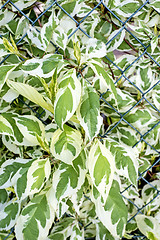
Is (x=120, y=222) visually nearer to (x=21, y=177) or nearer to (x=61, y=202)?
(x=61, y=202)

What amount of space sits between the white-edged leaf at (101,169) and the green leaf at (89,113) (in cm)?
10

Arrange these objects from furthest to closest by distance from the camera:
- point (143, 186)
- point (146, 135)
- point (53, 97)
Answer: point (143, 186) < point (146, 135) < point (53, 97)

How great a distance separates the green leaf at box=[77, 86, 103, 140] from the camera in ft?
2.45

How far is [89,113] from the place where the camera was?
0.76 metres

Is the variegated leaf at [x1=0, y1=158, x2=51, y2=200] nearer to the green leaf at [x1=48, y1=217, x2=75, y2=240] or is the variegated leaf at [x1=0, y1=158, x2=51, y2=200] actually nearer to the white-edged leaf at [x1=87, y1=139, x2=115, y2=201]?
the white-edged leaf at [x1=87, y1=139, x2=115, y2=201]

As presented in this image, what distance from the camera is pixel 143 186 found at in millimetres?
1280

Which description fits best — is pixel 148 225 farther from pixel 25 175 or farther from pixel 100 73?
pixel 100 73

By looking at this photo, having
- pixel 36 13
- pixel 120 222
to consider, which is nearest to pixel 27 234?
pixel 120 222

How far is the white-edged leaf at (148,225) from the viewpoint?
3.68 feet

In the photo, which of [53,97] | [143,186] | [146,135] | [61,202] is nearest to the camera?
[53,97]

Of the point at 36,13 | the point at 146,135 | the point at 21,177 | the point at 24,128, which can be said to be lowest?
the point at 146,135

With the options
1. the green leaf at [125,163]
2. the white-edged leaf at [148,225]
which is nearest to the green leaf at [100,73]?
the green leaf at [125,163]

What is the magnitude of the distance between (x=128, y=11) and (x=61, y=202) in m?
0.65

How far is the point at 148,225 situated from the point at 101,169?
0.49 m
